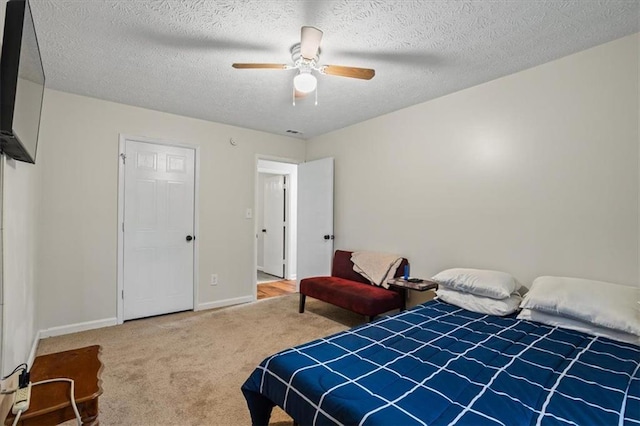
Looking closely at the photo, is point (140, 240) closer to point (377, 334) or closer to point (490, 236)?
point (377, 334)

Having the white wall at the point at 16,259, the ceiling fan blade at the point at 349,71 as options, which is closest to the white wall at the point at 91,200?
the white wall at the point at 16,259

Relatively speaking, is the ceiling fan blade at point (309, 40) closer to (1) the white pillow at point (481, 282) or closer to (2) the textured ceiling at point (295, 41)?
(2) the textured ceiling at point (295, 41)

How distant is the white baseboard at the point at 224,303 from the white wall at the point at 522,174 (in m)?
1.91

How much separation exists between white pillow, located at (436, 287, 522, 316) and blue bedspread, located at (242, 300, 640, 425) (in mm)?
278

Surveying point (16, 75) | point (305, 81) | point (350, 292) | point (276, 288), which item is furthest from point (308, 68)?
point (276, 288)

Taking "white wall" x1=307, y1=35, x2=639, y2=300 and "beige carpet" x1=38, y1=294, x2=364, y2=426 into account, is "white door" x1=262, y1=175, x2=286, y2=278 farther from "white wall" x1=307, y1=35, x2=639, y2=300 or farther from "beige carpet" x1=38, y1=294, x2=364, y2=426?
"white wall" x1=307, y1=35, x2=639, y2=300

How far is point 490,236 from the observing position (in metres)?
2.79

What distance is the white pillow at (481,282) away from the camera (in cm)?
231

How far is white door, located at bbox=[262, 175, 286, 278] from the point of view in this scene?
6.15 m

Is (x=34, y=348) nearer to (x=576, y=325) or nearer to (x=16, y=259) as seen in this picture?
(x=16, y=259)

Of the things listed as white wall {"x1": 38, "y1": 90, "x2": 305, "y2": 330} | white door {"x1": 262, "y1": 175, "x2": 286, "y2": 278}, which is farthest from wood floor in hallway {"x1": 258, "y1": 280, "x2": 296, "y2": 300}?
white wall {"x1": 38, "y1": 90, "x2": 305, "y2": 330}

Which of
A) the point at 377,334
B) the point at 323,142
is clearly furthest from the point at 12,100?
the point at 323,142

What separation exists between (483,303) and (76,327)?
3.84 m

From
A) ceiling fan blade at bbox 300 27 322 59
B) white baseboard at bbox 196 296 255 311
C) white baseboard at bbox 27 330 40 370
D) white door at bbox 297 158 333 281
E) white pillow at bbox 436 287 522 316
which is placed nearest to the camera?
ceiling fan blade at bbox 300 27 322 59
